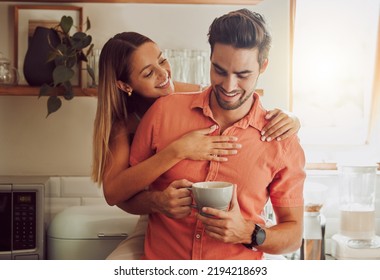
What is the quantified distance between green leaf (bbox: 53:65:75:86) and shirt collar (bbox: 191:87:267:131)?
47 cm

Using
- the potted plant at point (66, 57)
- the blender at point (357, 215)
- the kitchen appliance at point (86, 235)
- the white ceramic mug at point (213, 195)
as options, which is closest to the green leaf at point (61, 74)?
the potted plant at point (66, 57)

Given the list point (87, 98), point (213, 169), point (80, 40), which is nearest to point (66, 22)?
point (80, 40)

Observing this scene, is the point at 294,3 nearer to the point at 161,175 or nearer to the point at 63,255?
the point at 161,175

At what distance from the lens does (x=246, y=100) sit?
1147 mm

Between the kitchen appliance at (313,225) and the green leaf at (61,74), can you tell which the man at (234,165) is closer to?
the kitchen appliance at (313,225)

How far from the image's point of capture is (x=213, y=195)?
0.99 m

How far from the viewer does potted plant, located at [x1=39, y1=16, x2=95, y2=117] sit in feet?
4.81

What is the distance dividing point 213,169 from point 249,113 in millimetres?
143

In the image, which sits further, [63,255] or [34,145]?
[34,145]

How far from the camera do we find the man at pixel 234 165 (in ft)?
3.64

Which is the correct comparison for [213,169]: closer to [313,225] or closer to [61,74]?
[313,225]
